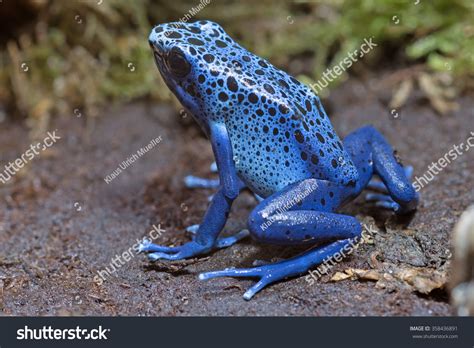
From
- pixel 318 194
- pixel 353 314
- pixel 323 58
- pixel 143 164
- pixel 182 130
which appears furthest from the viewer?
pixel 323 58

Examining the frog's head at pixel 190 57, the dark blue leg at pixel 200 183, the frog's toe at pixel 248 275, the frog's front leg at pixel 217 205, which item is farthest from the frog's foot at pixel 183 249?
the frog's head at pixel 190 57

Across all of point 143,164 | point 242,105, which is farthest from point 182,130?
point 242,105

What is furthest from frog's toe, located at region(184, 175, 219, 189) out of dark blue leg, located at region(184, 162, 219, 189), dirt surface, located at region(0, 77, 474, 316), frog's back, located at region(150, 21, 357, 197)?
frog's back, located at region(150, 21, 357, 197)

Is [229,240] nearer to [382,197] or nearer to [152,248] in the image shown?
[152,248]

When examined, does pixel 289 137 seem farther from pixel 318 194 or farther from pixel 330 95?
pixel 330 95

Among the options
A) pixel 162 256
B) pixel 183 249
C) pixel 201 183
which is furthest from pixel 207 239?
pixel 201 183

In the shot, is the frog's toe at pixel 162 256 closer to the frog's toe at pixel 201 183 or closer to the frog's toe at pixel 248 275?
the frog's toe at pixel 248 275

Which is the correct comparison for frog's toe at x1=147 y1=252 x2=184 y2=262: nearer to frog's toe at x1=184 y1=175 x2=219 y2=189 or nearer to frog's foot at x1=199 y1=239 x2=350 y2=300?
frog's foot at x1=199 y1=239 x2=350 y2=300
